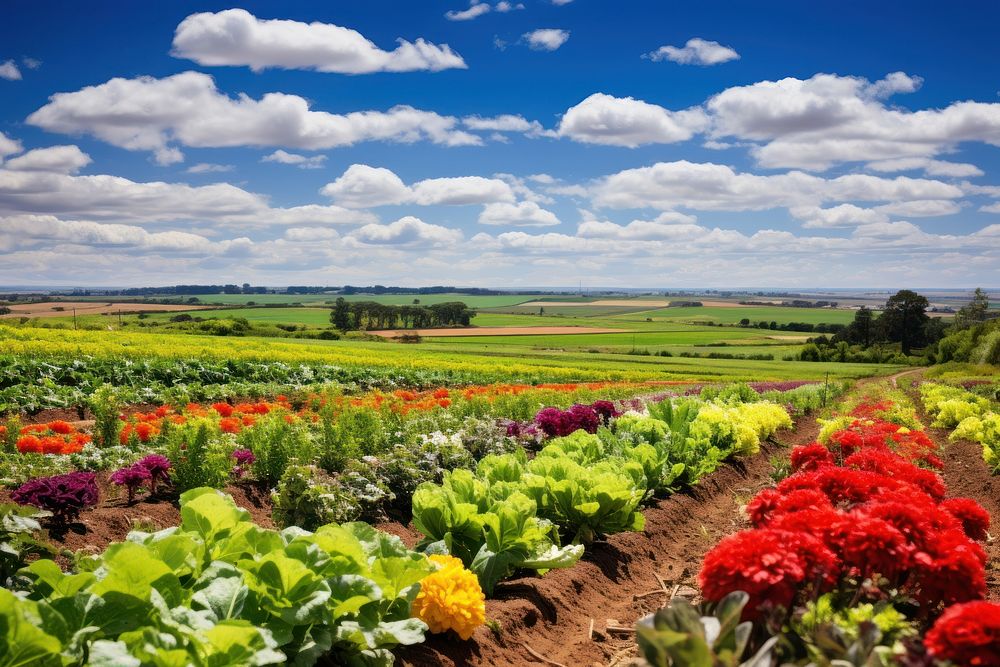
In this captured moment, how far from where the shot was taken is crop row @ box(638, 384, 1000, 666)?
8.21ft

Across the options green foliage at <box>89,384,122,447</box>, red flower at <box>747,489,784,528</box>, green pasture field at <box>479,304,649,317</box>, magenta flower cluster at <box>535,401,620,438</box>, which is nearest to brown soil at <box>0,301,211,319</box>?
green foliage at <box>89,384,122,447</box>

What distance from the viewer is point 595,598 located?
592 cm

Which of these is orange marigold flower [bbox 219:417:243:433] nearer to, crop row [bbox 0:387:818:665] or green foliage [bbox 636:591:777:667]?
crop row [bbox 0:387:818:665]

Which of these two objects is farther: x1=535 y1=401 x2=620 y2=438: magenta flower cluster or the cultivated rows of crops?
the cultivated rows of crops

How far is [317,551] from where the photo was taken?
11.3 ft

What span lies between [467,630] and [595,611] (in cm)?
194

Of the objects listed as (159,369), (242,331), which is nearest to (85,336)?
(159,369)

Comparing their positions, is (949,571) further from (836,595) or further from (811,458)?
(811,458)

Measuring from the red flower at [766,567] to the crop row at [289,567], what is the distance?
155 centimetres

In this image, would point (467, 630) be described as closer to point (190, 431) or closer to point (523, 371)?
point (190, 431)

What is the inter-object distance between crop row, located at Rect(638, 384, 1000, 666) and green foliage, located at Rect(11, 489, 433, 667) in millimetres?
1491

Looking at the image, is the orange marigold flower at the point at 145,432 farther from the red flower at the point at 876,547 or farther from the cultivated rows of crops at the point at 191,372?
the red flower at the point at 876,547

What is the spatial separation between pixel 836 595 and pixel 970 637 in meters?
1.24

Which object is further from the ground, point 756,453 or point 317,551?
point 317,551
